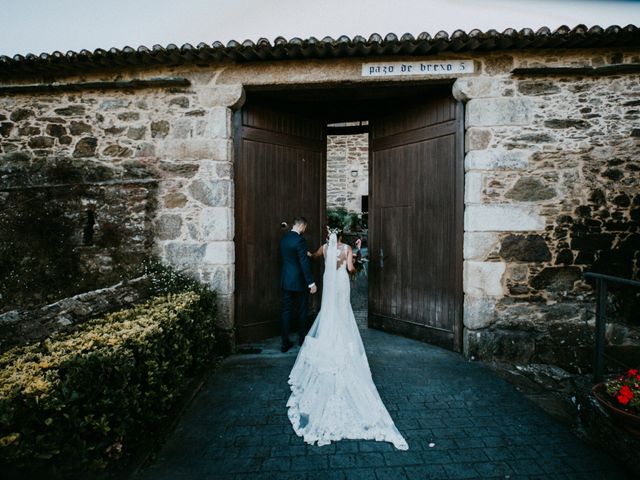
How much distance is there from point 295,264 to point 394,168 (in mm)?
2293

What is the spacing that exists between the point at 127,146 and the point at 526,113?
557 cm

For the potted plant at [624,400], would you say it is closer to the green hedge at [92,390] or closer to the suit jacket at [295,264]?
the suit jacket at [295,264]

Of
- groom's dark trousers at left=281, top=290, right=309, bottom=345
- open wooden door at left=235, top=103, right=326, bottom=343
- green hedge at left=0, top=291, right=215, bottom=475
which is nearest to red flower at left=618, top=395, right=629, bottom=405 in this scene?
groom's dark trousers at left=281, top=290, right=309, bottom=345

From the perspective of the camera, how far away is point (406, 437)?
3127 millimetres

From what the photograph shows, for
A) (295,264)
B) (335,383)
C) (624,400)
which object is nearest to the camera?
(624,400)

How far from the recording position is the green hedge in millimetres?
1973

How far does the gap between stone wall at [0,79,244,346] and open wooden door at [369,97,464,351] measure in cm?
248

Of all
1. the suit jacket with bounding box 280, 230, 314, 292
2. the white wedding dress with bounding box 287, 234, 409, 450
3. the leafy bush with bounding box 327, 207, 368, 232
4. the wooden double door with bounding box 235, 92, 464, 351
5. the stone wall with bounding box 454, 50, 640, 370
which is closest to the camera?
the white wedding dress with bounding box 287, 234, 409, 450

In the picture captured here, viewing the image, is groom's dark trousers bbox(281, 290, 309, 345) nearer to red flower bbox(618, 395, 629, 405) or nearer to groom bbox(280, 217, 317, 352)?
groom bbox(280, 217, 317, 352)

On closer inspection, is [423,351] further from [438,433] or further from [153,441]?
[153,441]

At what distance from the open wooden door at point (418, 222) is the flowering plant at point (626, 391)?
6.81 ft

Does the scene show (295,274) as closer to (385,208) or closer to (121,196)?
(385,208)

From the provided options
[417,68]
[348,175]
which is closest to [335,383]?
[417,68]

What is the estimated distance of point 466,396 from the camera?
152 inches
